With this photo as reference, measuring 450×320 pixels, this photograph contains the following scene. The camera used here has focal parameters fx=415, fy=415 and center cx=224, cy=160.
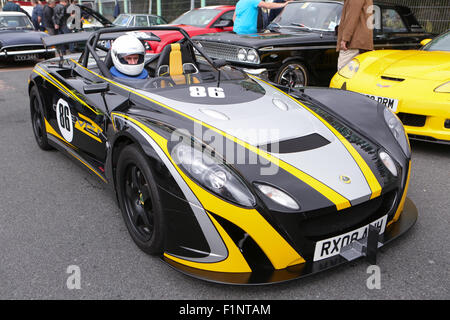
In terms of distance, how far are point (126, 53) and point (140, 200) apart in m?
1.26

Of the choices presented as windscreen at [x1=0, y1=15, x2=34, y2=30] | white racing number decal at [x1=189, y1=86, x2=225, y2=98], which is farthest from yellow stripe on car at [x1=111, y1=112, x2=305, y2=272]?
windscreen at [x1=0, y1=15, x2=34, y2=30]

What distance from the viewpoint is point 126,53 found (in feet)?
10.3

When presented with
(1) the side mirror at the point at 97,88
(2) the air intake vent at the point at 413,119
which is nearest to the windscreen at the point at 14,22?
(1) the side mirror at the point at 97,88

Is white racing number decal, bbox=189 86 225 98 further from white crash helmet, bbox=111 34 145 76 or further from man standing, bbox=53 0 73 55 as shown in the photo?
man standing, bbox=53 0 73 55

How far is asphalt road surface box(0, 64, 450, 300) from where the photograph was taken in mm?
2109

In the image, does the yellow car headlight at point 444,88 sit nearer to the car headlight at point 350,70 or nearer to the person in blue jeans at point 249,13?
the car headlight at point 350,70

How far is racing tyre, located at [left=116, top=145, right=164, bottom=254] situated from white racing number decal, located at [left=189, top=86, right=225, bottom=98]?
710 mm

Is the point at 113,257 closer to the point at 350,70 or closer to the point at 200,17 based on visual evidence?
the point at 350,70

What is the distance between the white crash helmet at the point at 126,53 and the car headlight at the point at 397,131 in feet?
6.14

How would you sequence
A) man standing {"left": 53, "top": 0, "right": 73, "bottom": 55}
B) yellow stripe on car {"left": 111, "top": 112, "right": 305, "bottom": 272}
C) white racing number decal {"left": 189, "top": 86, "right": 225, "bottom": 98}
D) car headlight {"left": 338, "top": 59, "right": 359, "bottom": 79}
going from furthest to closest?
man standing {"left": 53, "top": 0, "right": 73, "bottom": 55} < car headlight {"left": 338, "top": 59, "right": 359, "bottom": 79} < white racing number decal {"left": 189, "top": 86, "right": 225, "bottom": 98} < yellow stripe on car {"left": 111, "top": 112, "right": 305, "bottom": 272}

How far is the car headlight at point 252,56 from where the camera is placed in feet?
17.7

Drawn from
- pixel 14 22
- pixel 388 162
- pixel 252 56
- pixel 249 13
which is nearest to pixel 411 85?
pixel 388 162

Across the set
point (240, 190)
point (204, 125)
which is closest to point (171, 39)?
point (204, 125)
